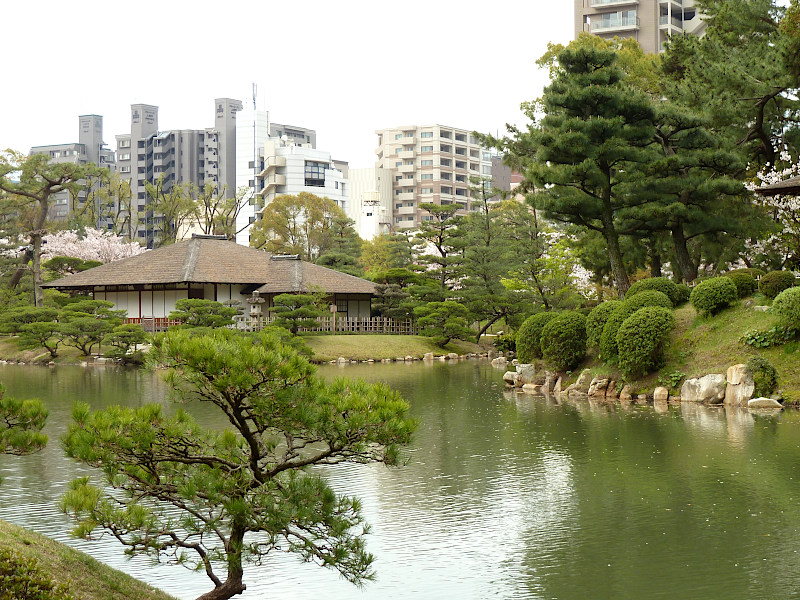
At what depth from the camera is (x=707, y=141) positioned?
832 inches

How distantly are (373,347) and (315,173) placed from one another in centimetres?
4366

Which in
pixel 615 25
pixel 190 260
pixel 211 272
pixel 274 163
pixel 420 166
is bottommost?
pixel 211 272

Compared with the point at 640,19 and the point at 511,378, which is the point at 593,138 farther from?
the point at 640,19

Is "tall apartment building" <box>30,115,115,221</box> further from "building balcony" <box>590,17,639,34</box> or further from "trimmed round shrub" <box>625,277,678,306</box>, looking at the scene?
"trimmed round shrub" <box>625,277,678,306</box>

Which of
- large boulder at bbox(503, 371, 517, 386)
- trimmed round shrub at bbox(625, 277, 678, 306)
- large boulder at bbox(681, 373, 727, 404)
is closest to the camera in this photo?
large boulder at bbox(681, 373, 727, 404)

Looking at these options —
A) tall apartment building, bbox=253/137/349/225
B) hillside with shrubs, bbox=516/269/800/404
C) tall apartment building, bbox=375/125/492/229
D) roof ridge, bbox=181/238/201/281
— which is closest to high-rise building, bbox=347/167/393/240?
tall apartment building, bbox=375/125/492/229

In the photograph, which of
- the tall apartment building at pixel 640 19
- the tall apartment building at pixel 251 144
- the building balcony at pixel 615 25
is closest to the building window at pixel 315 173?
the tall apartment building at pixel 251 144

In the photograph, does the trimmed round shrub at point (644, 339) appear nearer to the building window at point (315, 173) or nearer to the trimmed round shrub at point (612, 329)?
the trimmed round shrub at point (612, 329)

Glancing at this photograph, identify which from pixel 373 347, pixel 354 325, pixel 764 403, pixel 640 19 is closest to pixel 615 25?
pixel 640 19

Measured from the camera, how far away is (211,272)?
35875 millimetres

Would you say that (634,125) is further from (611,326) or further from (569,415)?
(569,415)

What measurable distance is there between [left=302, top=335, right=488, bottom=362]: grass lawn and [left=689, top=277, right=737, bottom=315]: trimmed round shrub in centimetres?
1571

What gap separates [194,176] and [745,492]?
254 ft

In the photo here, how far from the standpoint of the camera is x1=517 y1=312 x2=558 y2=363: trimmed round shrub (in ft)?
65.2
